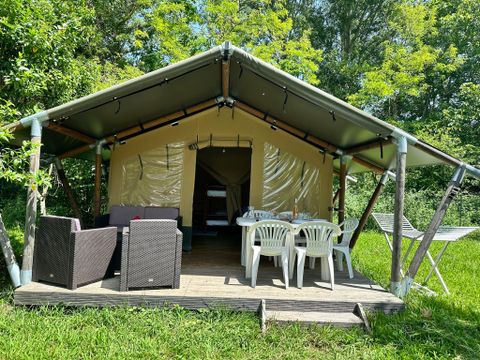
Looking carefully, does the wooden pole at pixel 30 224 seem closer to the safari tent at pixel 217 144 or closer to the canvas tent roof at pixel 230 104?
the canvas tent roof at pixel 230 104

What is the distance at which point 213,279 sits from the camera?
4477 mm

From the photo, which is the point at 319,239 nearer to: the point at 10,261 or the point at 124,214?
the point at 10,261

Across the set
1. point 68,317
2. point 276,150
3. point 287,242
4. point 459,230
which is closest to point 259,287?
point 287,242

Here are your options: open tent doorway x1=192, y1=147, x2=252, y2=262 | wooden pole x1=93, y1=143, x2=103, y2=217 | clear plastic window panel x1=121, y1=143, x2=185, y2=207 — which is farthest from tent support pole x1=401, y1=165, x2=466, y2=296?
wooden pole x1=93, y1=143, x2=103, y2=217

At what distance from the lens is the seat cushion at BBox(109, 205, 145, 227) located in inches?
247

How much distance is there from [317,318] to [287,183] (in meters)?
3.86

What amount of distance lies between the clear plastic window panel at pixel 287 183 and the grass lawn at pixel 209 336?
3.48 meters

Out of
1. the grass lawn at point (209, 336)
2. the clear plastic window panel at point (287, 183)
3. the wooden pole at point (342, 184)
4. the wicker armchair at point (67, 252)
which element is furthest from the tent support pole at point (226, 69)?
the grass lawn at point (209, 336)

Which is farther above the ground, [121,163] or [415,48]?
[415,48]

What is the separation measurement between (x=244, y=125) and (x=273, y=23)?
752cm

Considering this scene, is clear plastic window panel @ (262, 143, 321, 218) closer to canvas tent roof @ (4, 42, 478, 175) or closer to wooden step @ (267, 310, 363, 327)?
canvas tent roof @ (4, 42, 478, 175)

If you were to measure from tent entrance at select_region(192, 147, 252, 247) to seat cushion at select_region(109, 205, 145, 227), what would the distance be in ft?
7.99

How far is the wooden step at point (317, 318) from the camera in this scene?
137 inches

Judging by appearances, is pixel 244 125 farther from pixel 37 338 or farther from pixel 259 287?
pixel 37 338
